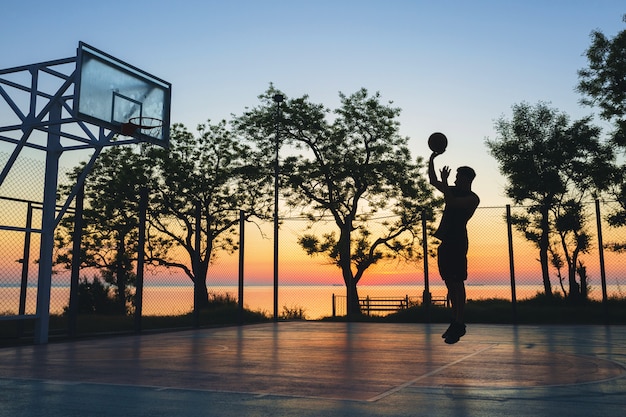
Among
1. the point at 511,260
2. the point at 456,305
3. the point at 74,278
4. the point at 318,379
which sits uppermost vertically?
the point at 511,260

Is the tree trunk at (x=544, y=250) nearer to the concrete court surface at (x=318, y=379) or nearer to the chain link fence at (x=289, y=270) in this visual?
the chain link fence at (x=289, y=270)

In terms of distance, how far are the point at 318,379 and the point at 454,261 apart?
2.03 meters

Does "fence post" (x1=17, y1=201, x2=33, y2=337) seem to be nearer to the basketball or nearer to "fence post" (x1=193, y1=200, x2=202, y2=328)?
"fence post" (x1=193, y1=200, x2=202, y2=328)

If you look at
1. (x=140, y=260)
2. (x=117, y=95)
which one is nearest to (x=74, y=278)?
(x=140, y=260)

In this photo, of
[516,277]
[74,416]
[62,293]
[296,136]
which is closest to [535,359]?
[74,416]

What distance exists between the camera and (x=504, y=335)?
12727mm

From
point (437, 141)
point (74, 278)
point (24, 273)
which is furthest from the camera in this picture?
point (74, 278)

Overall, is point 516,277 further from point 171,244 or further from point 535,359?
point 171,244

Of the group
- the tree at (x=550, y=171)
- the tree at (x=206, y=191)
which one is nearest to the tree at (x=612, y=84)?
the tree at (x=550, y=171)

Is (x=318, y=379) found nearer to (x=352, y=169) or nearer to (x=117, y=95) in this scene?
(x=117, y=95)

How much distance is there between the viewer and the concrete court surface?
181 inches

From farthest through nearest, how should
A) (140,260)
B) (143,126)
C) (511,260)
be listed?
1. (511,260)
2. (140,260)
3. (143,126)

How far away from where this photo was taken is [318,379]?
6.23 meters

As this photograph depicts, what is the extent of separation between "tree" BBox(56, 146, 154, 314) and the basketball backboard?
38.4 feet
